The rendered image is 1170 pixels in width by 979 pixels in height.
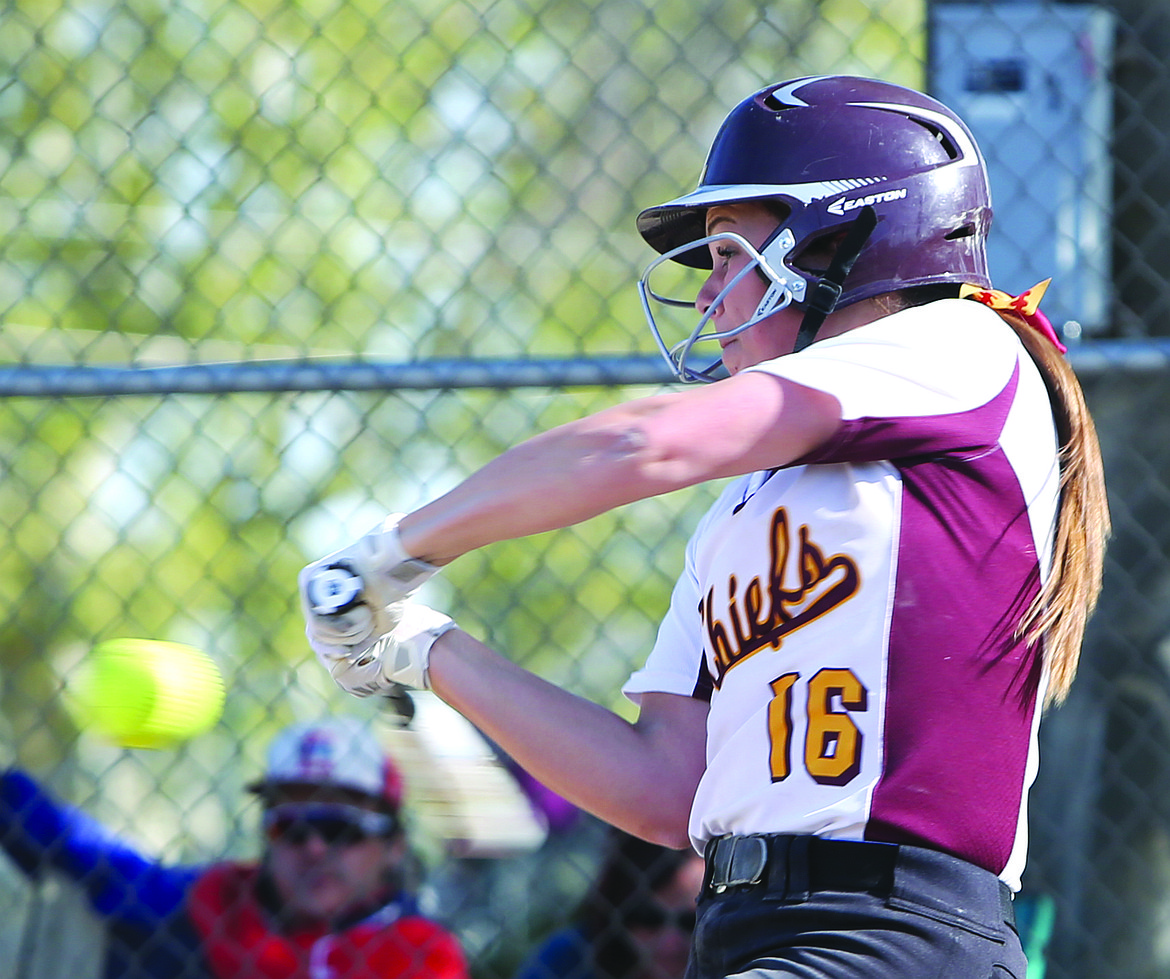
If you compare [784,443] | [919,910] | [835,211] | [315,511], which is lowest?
[315,511]

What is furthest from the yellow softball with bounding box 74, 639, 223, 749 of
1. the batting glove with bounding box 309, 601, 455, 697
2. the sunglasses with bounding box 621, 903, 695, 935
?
the batting glove with bounding box 309, 601, 455, 697

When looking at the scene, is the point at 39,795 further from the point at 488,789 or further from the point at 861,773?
the point at 861,773

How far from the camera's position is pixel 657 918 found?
338 cm

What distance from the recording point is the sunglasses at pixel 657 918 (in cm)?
336

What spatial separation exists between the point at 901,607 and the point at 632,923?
226cm

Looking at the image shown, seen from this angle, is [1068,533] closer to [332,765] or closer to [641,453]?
[641,453]

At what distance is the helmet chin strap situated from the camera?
161 cm

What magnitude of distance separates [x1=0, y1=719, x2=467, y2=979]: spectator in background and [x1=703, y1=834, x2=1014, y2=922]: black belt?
2.07 meters

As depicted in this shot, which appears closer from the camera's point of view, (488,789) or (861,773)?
(861,773)

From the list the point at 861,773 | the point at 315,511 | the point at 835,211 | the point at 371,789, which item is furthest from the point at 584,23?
the point at 861,773

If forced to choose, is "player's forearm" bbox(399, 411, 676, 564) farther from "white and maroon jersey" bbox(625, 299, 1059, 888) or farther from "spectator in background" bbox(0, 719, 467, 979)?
"spectator in background" bbox(0, 719, 467, 979)

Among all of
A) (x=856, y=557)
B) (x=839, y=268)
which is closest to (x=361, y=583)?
(x=856, y=557)

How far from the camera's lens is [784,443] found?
137 cm

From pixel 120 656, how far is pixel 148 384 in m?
0.97
